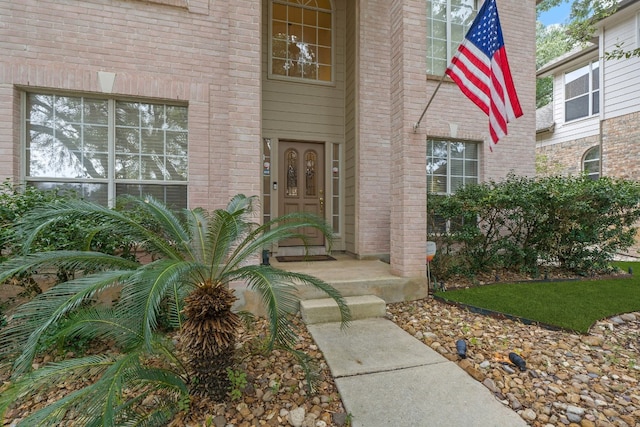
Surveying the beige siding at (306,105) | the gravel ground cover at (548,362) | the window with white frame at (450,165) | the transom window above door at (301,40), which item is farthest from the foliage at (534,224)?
the transom window above door at (301,40)

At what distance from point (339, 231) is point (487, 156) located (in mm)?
3449

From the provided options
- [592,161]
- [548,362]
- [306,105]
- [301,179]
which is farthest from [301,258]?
[592,161]

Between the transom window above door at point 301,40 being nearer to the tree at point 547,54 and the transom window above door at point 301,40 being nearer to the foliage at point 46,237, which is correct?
the foliage at point 46,237

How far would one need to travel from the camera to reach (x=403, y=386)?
2.26 meters

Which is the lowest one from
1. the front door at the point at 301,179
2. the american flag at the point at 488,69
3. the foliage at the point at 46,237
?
the foliage at the point at 46,237

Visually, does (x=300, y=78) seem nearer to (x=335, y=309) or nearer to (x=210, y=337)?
(x=335, y=309)

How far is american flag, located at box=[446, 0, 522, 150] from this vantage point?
11.2 feet

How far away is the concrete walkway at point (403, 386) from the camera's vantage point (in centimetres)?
194

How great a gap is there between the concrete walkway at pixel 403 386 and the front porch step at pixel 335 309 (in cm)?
32

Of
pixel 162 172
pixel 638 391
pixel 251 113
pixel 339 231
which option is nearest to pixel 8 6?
pixel 162 172

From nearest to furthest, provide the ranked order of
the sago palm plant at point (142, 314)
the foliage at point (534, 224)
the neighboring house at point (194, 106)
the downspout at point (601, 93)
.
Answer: the sago palm plant at point (142, 314), the neighboring house at point (194, 106), the foliage at point (534, 224), the downspout at point (601, 93)

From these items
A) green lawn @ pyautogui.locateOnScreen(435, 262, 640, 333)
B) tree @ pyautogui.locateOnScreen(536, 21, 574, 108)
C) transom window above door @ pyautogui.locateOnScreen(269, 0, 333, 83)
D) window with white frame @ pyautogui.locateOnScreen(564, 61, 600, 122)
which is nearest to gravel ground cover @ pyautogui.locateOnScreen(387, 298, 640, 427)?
green lawn @ pyautogui.locateOnScreen(435, 262, 640, 333)

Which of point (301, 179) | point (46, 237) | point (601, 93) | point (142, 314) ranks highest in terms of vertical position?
point (601, 93)

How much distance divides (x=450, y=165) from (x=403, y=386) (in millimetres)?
4966
